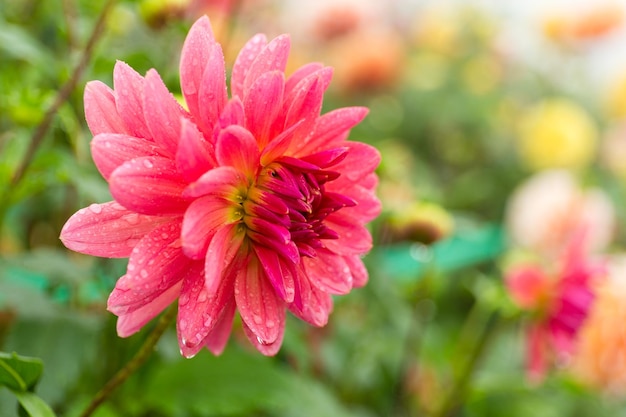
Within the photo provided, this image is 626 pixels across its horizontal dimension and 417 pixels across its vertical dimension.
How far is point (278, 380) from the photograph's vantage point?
2.18 feet

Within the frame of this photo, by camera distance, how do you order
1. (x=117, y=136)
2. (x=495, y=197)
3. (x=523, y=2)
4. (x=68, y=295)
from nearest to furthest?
(x=117, y=136) < (x=68, y=295) < (x=495, y=197) < (x=523, y=2)

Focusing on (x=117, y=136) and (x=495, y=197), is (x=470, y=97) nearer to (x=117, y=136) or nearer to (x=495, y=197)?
(x=495, y=197)

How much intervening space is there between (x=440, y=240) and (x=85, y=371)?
1.19ft

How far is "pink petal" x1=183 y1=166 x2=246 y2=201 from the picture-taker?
35cm

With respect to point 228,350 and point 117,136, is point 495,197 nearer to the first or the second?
point 228,350

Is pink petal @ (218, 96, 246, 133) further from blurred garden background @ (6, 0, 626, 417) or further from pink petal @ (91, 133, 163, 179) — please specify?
blurred garden background @ (6, 0, 626, 417)

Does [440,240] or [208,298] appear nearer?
[208,298]

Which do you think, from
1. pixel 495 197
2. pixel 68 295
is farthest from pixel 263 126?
pixel 495 197

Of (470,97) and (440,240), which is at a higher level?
(440,240)

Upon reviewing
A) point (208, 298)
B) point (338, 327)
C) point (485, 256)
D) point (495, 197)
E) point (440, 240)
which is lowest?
point (495, 197)

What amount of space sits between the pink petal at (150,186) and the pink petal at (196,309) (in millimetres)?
34

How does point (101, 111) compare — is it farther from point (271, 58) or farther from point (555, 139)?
point (555, 139)

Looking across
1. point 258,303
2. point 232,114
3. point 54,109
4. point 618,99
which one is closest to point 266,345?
point 258,303

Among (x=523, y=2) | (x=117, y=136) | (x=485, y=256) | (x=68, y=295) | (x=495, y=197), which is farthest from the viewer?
(x=523, y=2)
